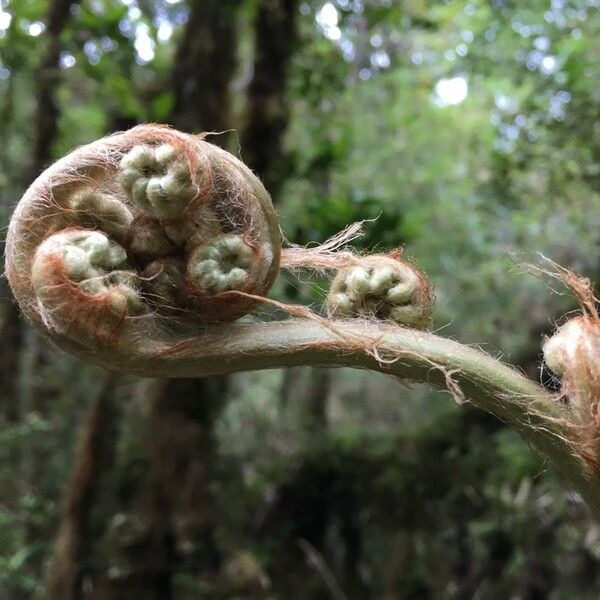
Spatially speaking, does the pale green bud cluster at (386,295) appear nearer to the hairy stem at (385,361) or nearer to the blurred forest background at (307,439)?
the hairy stem at (385,361)

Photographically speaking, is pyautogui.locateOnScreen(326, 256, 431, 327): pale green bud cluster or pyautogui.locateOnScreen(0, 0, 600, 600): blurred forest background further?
pyautogui.locateOnScreen(0, 0, 600, 600): blurred forest background

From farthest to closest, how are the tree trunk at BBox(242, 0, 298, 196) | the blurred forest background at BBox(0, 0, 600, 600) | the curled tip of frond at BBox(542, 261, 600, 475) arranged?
the tree trunk at BBox(242, 0, 298, 196), the blurred forest background at BBox(0, 0, 600, 600), the curled tip of frond at BBox(542, 261, 600, 475)

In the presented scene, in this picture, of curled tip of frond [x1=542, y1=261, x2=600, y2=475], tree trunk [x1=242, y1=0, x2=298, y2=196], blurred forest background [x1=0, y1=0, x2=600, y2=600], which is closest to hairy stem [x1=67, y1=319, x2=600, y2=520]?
curled tip of frond [x1=542, y1=261, x2=600, y2=475]

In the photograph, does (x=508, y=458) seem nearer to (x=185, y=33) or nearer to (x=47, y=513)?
(x=47, y=513)

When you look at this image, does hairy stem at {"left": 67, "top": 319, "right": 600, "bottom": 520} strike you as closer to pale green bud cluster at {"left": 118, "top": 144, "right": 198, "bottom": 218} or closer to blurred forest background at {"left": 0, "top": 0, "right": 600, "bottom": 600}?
pale green bud cluster at {"left": 118, "top": 144, "right": 198, "bottom": 218}

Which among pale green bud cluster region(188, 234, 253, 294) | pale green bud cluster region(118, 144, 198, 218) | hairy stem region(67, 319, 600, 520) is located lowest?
hairy stem region(67, 319, 600, 520)

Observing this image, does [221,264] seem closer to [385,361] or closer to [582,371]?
[385,361]

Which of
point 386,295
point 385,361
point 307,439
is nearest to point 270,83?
point 307,439
